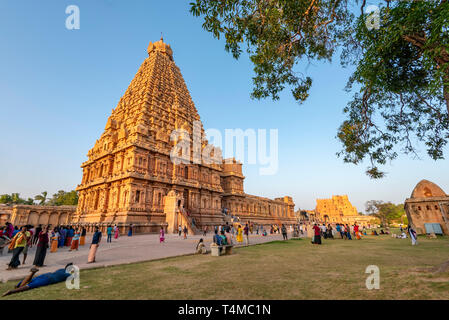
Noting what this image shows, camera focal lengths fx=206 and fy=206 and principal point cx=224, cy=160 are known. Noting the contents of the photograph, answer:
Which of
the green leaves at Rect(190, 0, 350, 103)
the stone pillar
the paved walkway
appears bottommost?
the paved walkway

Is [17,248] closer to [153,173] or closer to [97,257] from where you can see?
[97,257]

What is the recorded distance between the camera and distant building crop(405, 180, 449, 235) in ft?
68.6

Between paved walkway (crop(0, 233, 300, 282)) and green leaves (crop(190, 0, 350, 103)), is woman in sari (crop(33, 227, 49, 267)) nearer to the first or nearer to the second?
paved walkway (crop(0, 233, 300, 282))

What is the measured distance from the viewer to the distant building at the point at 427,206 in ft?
68.6

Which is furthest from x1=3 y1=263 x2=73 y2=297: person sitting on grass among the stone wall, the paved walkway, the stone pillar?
the stone wall

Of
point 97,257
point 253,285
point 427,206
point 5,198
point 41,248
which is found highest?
point 5,198

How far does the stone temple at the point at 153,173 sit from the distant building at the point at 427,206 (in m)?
25.5

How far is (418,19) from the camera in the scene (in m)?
5.68

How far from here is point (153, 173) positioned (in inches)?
1179

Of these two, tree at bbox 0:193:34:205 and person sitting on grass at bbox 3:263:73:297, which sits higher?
tree at bbox 0:193:34:205

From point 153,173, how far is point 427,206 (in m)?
33.1

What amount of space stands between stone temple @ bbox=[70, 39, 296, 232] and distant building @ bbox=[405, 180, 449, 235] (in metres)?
25.5

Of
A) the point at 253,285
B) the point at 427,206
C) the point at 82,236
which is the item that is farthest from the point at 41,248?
the point at 427,206
